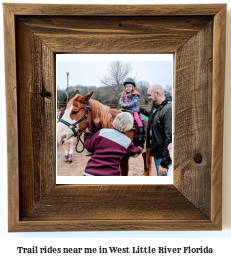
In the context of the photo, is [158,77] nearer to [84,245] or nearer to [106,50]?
[106,50]

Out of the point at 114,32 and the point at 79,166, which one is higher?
the point at 114,32

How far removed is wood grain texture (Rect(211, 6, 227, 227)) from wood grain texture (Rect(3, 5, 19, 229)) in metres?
0.35

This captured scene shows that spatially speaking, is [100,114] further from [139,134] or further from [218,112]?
[218,112]

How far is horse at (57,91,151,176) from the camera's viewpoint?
1.55 ft

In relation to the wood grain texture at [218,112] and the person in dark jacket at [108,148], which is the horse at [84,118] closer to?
the person in dark jacket at [108,148]

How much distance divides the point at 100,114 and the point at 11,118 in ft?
0.52

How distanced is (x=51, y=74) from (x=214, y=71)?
29 centimetres

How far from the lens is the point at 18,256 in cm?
50

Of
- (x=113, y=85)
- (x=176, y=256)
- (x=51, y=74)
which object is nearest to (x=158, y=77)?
(x=113, y=85)

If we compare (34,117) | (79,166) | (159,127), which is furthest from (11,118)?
(159,127)

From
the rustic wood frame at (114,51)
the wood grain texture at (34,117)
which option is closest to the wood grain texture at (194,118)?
the rustic wood frame at (114,51)

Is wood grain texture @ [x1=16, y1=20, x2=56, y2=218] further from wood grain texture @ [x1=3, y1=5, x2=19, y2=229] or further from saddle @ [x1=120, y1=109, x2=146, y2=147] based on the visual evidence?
saddle @ [x1=120, y1=109, x2=146, y2=147]

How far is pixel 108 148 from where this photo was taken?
18.9 inches

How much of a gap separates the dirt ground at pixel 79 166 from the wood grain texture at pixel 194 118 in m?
0.06
